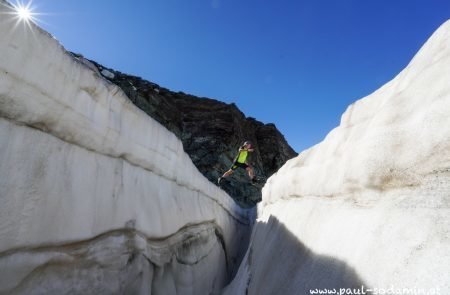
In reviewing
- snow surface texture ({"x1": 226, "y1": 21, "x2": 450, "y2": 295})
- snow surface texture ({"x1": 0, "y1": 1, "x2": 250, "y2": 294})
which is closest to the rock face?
snow surface texture ({"x1": 0, "y1": 1, "x2": 250, "y2": 294})

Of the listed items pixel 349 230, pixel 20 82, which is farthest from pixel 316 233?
pixel 20 82

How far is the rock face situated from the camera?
19.9 m

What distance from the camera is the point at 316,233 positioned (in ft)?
7.51

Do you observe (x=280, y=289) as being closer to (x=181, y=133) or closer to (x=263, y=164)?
(x=181, y=133)

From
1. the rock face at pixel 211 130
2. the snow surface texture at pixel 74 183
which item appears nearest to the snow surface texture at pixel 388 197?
the snow surface texture at pixel 74 183

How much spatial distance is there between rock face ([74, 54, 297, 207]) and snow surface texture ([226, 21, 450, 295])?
1568cm

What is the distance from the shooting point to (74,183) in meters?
2.29

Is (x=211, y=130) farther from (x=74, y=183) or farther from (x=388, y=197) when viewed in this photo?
(x=388, y=197)

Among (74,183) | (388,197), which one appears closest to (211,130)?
(74,183)

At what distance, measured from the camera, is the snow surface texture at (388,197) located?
1225 mm

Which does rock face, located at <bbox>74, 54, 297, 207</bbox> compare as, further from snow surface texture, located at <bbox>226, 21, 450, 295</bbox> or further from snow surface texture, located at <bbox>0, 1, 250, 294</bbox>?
snow surface texture, located at <bbox>226, 21, 450, 295</bbox>

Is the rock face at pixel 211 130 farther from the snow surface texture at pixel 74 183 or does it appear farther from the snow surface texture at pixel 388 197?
the snow surface texture at pixel 388 197

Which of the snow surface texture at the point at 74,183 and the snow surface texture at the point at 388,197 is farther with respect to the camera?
the snow surface texture at the point at 74,183

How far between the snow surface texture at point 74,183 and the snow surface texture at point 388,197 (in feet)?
4.54
